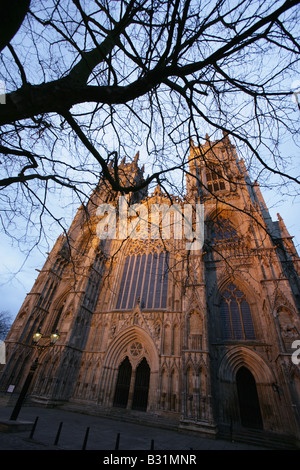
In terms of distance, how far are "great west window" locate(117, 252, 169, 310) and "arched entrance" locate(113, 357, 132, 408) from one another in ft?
12.0

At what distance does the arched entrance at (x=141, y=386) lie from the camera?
12.3m

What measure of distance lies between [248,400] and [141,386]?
5.89 m

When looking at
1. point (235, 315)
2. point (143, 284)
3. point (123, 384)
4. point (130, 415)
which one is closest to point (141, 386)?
point (123, 384)

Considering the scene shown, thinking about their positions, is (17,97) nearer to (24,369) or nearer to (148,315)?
(148,315)

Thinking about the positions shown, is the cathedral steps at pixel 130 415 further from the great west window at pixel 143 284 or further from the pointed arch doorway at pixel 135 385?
the great west window at pixel 143 284

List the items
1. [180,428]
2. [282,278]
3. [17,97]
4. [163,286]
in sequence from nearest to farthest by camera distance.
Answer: [17,97]
[180,428]
[282,278]
[163,286]

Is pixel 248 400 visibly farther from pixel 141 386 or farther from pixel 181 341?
pixel 141 386

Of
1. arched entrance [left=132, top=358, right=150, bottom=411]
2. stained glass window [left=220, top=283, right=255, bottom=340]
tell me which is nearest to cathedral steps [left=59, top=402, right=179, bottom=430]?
arched entrance [left=132, top=358, right=150, bottom=411]

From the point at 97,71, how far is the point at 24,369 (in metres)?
18.6

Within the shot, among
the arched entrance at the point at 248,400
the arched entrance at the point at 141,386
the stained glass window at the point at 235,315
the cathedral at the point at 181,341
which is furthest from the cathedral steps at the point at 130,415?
the stained glass window at the point at 235,315

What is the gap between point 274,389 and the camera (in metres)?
10.4

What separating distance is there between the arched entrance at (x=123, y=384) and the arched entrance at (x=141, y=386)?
629 millimetres
